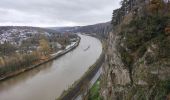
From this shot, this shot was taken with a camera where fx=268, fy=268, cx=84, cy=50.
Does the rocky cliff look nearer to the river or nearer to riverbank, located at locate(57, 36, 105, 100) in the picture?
riverbank, located at locate(57, 36, 105, 100)

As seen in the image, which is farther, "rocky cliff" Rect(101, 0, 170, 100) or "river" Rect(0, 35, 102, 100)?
"river" Rect(0, 35, 102, 100)

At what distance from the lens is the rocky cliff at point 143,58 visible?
14055mm

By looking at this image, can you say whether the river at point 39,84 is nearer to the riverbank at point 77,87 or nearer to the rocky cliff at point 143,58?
the riverbank at point 77,87

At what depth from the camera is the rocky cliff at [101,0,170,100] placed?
1405 cm

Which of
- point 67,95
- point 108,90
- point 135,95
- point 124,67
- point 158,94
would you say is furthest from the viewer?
point 67,95

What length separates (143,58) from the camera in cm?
1574

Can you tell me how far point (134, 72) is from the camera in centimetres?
1620

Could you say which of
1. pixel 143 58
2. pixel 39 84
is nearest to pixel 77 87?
pixel 39 84

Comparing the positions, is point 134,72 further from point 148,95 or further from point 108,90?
point 108,90

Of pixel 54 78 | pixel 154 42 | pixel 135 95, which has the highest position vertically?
pixel 154 42

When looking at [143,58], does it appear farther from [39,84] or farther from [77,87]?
[39,84]

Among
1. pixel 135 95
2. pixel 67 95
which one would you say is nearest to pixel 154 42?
pixel 135 95

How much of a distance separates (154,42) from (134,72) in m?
2.16

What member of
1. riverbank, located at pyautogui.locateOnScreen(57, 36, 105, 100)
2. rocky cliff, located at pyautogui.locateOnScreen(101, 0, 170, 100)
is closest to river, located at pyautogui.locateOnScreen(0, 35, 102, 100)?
riverbank, located at pyautogui.locateOnScreen(57, 36, 105, 100)
